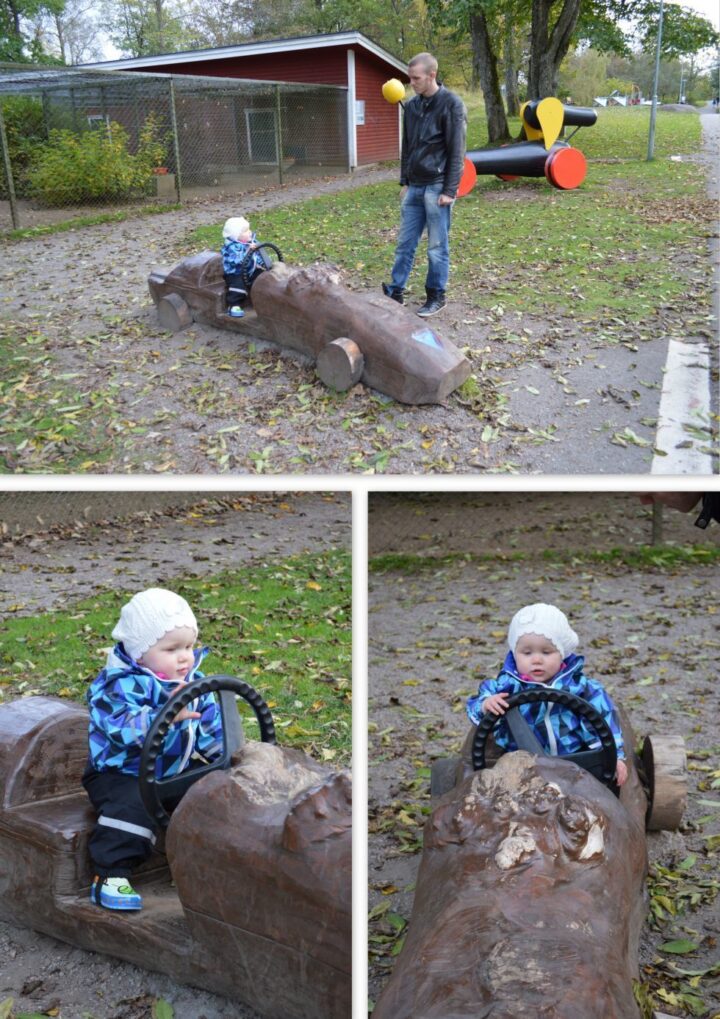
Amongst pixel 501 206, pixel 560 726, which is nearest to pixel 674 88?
pixel 501 206

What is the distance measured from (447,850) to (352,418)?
9.24 ft

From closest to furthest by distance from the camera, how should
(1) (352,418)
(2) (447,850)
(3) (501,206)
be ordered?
(2) (447,850)
(1) (352,418)
(3) (501,206)

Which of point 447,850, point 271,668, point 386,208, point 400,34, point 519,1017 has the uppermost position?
point 400,34

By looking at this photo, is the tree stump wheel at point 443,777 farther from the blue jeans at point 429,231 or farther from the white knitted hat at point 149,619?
the blue jeans at point 429,231

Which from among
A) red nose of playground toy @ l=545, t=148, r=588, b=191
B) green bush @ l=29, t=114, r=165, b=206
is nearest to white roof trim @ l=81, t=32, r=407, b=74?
green bush @ l=29, t=114, r=165, b=206

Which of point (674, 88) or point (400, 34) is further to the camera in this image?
point (674, 88)

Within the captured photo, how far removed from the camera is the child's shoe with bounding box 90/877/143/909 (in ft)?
8.10

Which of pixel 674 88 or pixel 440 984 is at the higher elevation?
pixel 674 88

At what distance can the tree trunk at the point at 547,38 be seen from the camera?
12.9m

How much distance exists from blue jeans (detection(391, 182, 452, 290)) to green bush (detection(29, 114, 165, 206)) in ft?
25.2

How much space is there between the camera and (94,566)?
5.97 metres

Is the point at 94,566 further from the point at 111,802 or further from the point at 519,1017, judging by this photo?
the point at 519,1017

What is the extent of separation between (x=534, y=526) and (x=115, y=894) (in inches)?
185

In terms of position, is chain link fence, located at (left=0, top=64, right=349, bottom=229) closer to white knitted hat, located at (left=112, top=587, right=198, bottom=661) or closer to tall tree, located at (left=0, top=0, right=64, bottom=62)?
tall tree, located at (left=0, top=0, right=64, bottom=62)
